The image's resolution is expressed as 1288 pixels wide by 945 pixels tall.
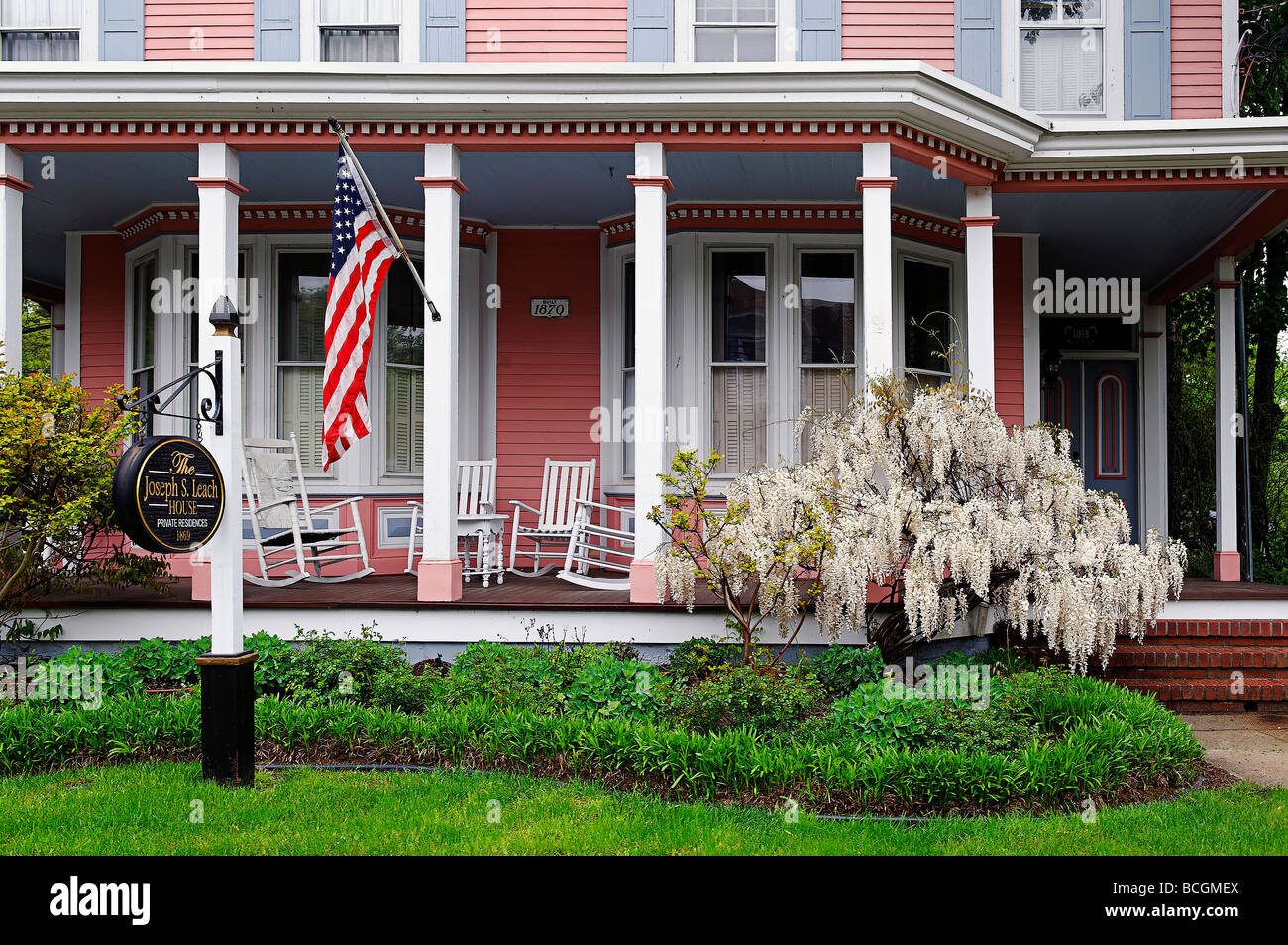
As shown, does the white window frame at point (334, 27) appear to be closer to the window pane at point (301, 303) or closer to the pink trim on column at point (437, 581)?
the window pane at point (301, 303)

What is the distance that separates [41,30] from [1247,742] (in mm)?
9676

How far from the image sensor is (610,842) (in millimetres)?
3408

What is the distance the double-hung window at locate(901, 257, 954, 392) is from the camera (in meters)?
8.11

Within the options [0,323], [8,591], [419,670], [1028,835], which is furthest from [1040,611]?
[0,323]

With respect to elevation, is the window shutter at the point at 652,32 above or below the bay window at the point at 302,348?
above

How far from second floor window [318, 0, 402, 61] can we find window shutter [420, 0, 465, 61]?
0.25m

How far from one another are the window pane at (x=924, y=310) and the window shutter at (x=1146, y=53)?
1894 mm

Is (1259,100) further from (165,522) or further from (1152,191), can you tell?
(165,522)

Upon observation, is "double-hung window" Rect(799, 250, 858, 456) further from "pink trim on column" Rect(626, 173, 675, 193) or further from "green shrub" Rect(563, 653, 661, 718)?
"green shrub" Rect(563, 653, 661, 718)

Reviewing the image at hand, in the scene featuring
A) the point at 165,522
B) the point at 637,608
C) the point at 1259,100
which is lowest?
the point at 637,608

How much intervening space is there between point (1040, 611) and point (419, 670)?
361 centimetres

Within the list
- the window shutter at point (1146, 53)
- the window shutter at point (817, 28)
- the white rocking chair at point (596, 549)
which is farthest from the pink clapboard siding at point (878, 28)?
the white rocking chair at point (596, 549)

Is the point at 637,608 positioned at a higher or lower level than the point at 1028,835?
higher

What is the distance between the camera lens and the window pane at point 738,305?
7.93 m
